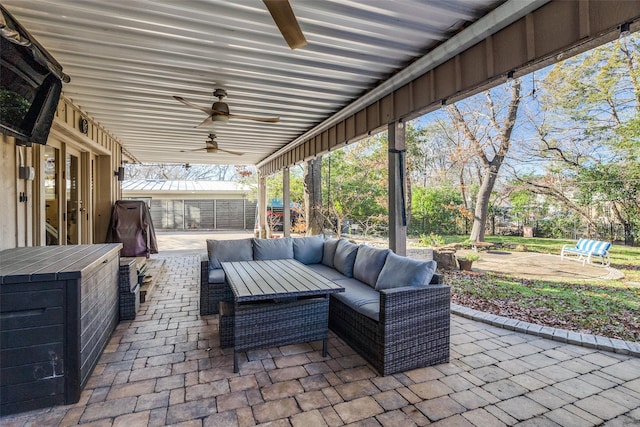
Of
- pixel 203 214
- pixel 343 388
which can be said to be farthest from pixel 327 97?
pixel 203 214

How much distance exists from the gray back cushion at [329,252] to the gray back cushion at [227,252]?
101cm

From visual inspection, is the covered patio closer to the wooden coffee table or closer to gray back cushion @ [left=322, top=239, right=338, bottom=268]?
the wooden coffee table

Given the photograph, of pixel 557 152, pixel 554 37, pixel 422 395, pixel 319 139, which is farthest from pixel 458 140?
pixel 422 395

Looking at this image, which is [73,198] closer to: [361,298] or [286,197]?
[286,197]

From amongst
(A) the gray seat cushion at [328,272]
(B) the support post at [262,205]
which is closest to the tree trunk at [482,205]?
(A) the gray seat cushion at [328,272]

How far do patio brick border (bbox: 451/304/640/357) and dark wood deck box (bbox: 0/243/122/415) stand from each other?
3636mm

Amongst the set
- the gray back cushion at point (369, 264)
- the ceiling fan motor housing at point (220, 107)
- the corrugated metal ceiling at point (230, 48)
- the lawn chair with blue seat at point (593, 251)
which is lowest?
the lawn chair with blue seat at point (593, 251)

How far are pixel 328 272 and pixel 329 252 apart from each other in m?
0.44

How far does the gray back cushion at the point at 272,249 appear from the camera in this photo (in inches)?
168

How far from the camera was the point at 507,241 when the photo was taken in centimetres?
973

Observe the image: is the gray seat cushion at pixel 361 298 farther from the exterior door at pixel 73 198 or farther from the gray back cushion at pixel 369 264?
the exterior door at pixel 73 198

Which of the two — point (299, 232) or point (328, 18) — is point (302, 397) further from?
point (299, 232)

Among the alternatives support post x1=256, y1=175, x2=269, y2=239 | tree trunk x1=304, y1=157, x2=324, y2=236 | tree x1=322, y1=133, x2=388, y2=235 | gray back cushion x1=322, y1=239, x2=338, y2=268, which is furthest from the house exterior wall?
tree x1=322, y1=133, x2=388, y2=235

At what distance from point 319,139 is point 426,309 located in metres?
4.30
